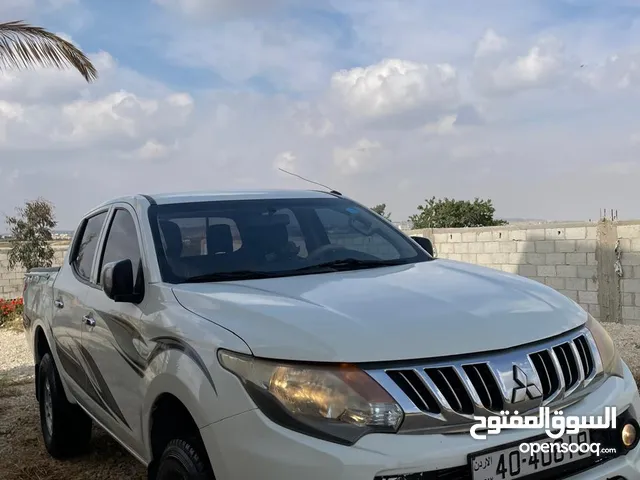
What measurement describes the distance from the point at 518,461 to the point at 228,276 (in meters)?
1.49

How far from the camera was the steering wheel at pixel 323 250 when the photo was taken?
3.25 metres

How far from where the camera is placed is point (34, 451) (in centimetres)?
488

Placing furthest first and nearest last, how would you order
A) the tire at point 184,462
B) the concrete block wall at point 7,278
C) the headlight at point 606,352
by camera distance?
the concrete block wall at point 7,278
the headlight at point 606,352
the tire at point 184,462

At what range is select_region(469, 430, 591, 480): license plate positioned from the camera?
193 cm

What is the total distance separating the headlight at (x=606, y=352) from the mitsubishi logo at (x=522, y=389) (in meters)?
0.50

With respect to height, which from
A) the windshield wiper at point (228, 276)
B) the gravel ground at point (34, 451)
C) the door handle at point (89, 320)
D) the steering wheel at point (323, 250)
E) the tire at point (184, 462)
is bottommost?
the gravel ground at point (34, 451)

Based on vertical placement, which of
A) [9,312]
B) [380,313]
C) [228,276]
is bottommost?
[9,312]

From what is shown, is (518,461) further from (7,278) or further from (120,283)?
(7,278)

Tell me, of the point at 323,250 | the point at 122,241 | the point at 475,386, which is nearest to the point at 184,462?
the point at 475,386

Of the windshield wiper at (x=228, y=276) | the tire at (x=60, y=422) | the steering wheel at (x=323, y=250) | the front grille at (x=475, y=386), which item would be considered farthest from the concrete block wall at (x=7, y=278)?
the front grille at (x=475, y=386)

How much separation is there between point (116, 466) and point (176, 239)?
6.91 ft

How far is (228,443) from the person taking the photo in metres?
2.08

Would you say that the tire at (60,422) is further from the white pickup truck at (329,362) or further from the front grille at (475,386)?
the front grille at (475,386)

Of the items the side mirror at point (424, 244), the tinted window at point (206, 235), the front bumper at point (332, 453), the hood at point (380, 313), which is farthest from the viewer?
the side mirror at point (424, 244)
